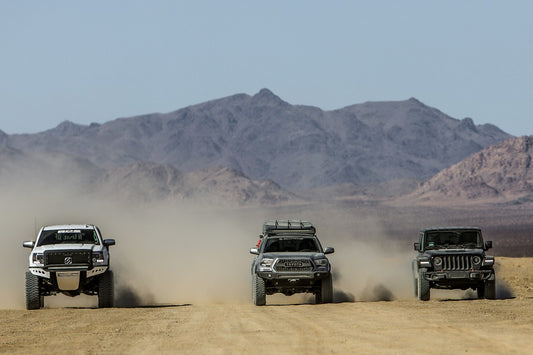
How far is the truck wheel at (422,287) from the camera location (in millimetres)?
27594

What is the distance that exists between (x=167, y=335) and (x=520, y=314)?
7.97 metres

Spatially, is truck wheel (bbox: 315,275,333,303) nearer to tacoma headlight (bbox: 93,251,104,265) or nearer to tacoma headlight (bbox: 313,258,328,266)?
tacoma headlight (bbox: 313,258,328,266)

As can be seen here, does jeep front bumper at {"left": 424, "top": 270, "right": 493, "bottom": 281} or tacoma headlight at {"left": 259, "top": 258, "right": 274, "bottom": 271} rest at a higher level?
tacoma headlight at {"left": 259, "top": 258, "right": 274, "bottom": 271}

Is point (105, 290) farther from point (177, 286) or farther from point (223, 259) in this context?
point (223, 259)

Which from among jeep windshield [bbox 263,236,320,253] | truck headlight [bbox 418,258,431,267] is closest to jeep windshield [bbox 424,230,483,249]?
truck headlight [bbox 418,258,431,267]

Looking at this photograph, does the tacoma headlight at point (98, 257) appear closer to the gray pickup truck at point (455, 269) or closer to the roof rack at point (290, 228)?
the roof rack at point (290, 228)

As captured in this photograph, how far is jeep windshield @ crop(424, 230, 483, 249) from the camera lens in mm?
28500

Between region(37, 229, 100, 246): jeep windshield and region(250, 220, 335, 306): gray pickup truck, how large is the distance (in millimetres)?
4140

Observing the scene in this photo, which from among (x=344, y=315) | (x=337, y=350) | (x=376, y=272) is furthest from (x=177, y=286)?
(x=337, y=350)

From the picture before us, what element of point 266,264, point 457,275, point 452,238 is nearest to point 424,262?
point 457,275

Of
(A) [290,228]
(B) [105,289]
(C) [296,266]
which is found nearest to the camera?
(B) [105,289]

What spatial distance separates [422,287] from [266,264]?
414 cm

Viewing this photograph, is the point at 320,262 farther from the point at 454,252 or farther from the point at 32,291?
the point at 32,291

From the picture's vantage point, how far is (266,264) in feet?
87.7
